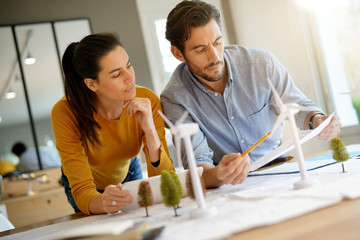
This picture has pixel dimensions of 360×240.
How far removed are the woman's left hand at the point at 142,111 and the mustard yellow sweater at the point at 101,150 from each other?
4.8 inches

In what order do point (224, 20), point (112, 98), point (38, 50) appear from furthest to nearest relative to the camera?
point (224, 20) < point (38, 50) < point (112, 98)

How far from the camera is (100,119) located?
73.5 inches

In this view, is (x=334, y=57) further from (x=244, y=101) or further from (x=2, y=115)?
(x=2, y=115)

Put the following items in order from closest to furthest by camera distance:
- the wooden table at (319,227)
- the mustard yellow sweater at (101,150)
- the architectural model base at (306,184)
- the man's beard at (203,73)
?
the wooden table at (319,227)
the architectural model base at (306,184)
the mustard yellow sweater at (101,150)
the man's beard at (203,73)

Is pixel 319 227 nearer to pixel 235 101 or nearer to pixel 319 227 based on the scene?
pixel 319 227

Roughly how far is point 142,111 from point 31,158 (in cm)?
278

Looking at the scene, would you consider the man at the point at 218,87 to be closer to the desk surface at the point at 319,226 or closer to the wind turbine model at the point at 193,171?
the wind turbine model at the point at 193,171

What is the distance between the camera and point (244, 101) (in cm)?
195

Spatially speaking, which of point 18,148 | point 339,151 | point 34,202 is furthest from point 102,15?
point 339,151

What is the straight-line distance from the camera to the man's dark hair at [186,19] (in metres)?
1.82

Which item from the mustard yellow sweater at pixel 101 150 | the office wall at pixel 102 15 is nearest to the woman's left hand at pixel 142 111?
the mustard yellow sweater at pixel 101 150

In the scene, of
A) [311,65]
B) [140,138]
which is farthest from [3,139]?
[311,65]

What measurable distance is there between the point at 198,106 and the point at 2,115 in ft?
9.34

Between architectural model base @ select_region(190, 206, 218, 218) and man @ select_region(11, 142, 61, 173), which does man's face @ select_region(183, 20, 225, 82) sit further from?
man @ select_region(11, 142, 61, 173)
